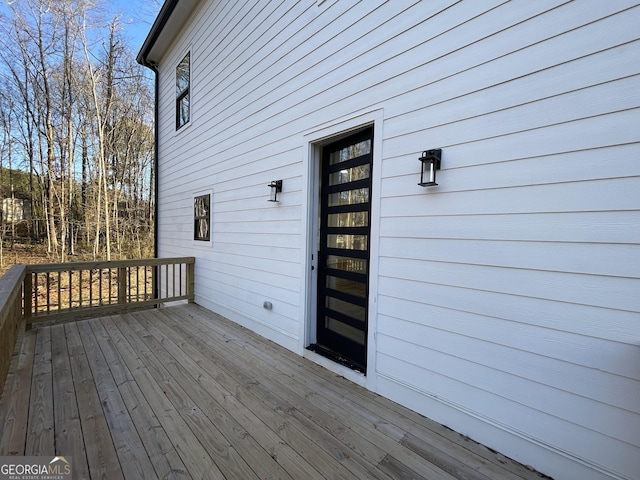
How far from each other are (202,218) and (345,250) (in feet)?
10.6

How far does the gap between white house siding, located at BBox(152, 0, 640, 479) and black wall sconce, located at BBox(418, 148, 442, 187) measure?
0.19 ft

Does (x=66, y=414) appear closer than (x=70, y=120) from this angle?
Yes

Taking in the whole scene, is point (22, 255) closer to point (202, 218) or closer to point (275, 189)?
point (202, 218)

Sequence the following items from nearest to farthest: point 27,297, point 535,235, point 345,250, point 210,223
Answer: point 535,235 < point 345,250 < point 27,297 < point 210,223

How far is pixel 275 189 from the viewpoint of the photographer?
328 centimetres

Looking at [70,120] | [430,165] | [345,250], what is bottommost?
[345,250]

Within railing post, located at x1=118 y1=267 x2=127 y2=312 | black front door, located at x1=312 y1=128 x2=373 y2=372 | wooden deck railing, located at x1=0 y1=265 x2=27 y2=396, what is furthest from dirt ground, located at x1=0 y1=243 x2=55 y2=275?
black front door, located at x1=312 y1=128 x2=373 y2=372

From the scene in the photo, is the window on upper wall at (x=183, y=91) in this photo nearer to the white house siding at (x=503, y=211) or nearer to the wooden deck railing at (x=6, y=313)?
the white house siding at (x=503, y=211)

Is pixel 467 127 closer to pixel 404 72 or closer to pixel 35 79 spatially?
pixel 404 72

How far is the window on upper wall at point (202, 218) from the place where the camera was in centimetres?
479

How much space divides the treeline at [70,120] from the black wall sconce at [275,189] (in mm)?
8360

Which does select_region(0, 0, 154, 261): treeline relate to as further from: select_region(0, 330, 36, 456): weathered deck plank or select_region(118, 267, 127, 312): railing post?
select_region(0, 330, 36, 456): weathered deck plank

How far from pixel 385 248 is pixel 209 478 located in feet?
5.70

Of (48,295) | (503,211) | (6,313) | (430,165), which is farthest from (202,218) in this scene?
(503,211)
